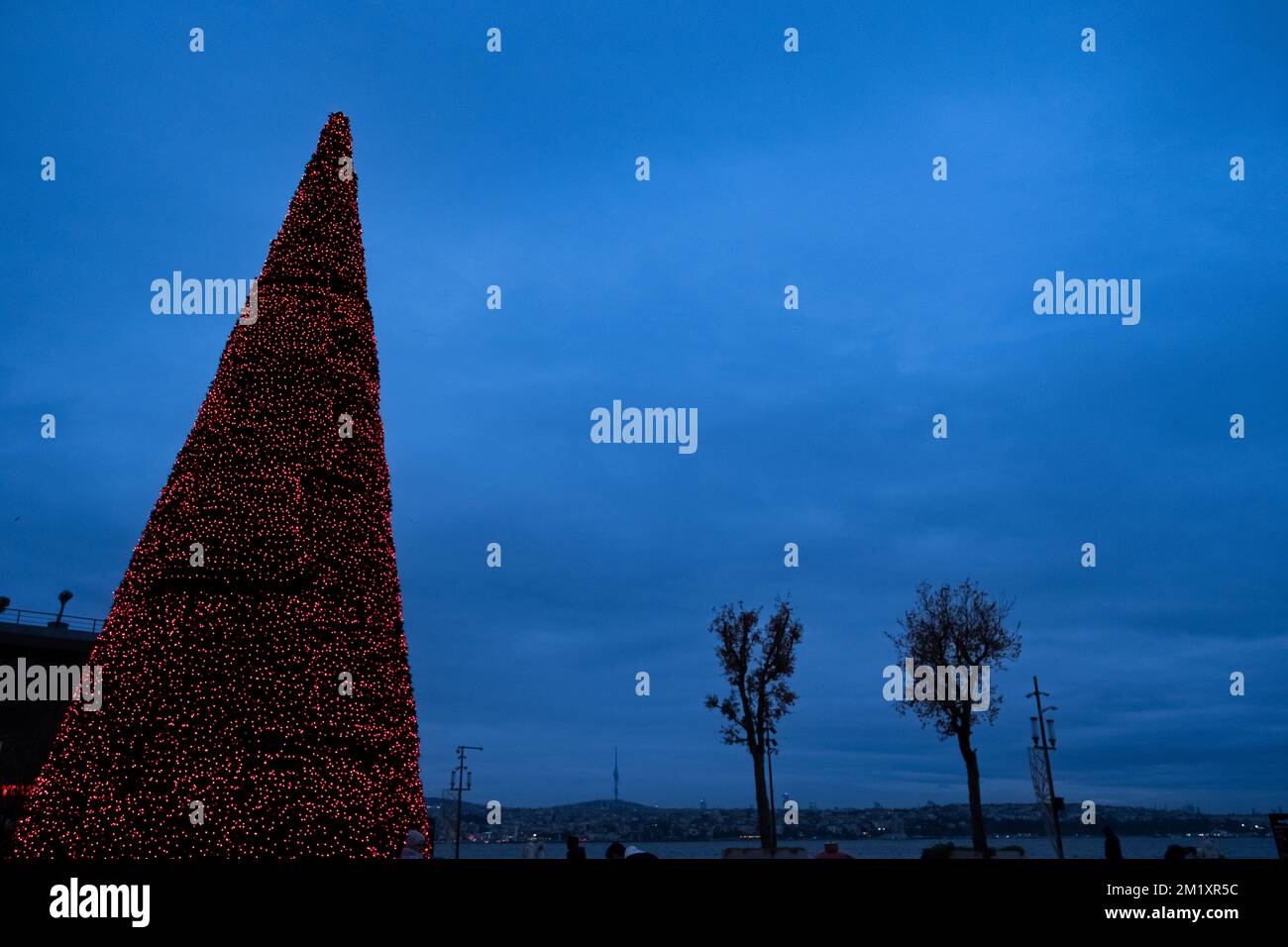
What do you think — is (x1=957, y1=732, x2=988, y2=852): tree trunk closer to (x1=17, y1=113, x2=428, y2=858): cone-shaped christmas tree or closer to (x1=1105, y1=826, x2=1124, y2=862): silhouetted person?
(x1=1105, y1=826, x2=1124, y2=862): silhouetted person

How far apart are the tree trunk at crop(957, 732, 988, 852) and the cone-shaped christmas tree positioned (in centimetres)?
1959

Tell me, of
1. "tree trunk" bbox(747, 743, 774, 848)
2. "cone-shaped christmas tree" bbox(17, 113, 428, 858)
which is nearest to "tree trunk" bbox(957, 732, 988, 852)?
"tree trunk" bbox(747, 743, 774, 848)

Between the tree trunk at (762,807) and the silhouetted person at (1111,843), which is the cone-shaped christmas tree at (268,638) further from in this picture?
the tree trunk at (762,807)

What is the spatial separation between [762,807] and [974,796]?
7513 mm

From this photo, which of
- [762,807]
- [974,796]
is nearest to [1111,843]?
[974,796]

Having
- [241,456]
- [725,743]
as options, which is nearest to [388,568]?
[241,456]

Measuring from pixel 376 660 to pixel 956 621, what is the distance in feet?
84.8

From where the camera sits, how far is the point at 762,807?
30.5m

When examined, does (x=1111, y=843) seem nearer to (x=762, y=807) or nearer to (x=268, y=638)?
(x=268, y=638)

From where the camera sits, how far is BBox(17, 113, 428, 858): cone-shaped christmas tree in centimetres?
1194

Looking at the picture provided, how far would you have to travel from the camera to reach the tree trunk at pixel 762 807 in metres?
29.6

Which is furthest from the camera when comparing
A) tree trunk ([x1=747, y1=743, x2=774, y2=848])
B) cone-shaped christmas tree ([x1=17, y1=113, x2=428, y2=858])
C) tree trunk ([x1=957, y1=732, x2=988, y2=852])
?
tree trunk ([x1=747, y1=743, x2=774, y2=848])

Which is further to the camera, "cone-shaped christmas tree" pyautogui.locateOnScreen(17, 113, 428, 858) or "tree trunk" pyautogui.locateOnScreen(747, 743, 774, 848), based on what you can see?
"tree trunk" pyautogui.locateOnScreen(747, 743, 774, 848)
